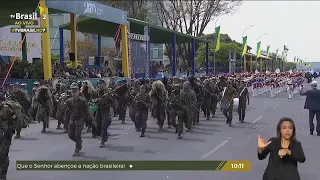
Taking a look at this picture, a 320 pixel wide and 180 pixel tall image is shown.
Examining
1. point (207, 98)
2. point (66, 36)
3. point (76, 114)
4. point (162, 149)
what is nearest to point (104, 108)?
point (76, 114)

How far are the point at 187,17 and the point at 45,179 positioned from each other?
131ft

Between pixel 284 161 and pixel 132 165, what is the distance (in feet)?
18.3

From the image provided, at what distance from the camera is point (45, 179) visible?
8.45m

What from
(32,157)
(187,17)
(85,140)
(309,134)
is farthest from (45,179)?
(187,17)

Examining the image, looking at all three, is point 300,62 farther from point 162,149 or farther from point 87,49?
point 162,149

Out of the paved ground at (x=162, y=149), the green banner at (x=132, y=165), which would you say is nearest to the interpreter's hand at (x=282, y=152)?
the paved ground at (x=162, y=149)

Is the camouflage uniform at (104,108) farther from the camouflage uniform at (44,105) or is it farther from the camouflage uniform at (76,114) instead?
the camouflage uniform at (44,105)

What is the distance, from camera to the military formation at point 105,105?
10539mm

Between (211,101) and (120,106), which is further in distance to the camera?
(211,101)

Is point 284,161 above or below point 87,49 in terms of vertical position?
below

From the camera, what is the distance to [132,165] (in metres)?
9.84

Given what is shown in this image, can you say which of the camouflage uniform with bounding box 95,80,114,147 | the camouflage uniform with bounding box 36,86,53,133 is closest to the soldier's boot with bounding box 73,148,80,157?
the camouflage uniform with bounding box 95,80,114,147

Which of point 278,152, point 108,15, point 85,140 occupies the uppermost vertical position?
point 108,15

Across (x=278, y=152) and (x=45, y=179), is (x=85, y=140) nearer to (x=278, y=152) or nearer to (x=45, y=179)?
(x=45, y=179)
